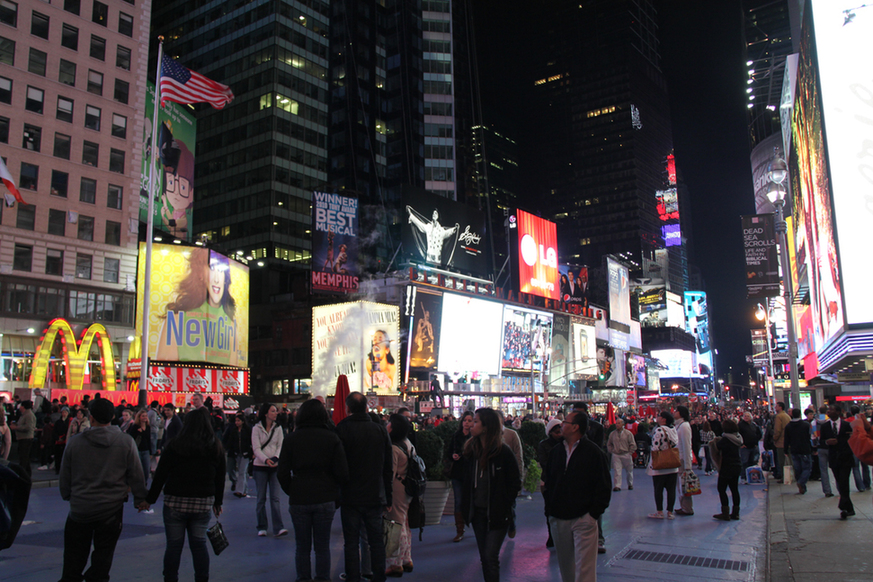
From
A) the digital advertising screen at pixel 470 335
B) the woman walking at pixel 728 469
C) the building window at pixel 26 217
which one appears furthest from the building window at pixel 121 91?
the woman walking at pixel 728 469

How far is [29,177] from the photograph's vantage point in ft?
132

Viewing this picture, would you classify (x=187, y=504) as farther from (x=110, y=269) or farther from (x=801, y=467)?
(x=110, y=269)

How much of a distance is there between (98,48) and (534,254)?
42597 millimetres

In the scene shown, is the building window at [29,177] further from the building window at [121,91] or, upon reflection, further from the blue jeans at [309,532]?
the blue jeans at [309,532]

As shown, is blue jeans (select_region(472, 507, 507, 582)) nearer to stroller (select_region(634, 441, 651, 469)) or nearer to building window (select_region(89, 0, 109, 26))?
stroller (select_region(634, 441, 651, 469))

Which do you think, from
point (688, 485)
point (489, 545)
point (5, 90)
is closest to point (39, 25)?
point (5, 90)

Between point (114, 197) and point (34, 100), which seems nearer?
point (34, 100)

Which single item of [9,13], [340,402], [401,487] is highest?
[9,13]

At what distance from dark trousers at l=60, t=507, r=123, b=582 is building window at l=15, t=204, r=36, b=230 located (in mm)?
40152

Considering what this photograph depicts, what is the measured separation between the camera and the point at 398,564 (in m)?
7.79

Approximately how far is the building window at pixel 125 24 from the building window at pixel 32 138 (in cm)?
1018

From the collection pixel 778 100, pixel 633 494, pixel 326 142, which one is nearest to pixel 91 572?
pixel 633 494

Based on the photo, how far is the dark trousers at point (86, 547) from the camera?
5910mm

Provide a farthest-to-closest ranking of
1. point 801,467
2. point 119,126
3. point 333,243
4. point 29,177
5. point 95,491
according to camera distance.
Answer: point 333,243 < point 119,126 < point 29,177 < point 801,467 < point 95,491
